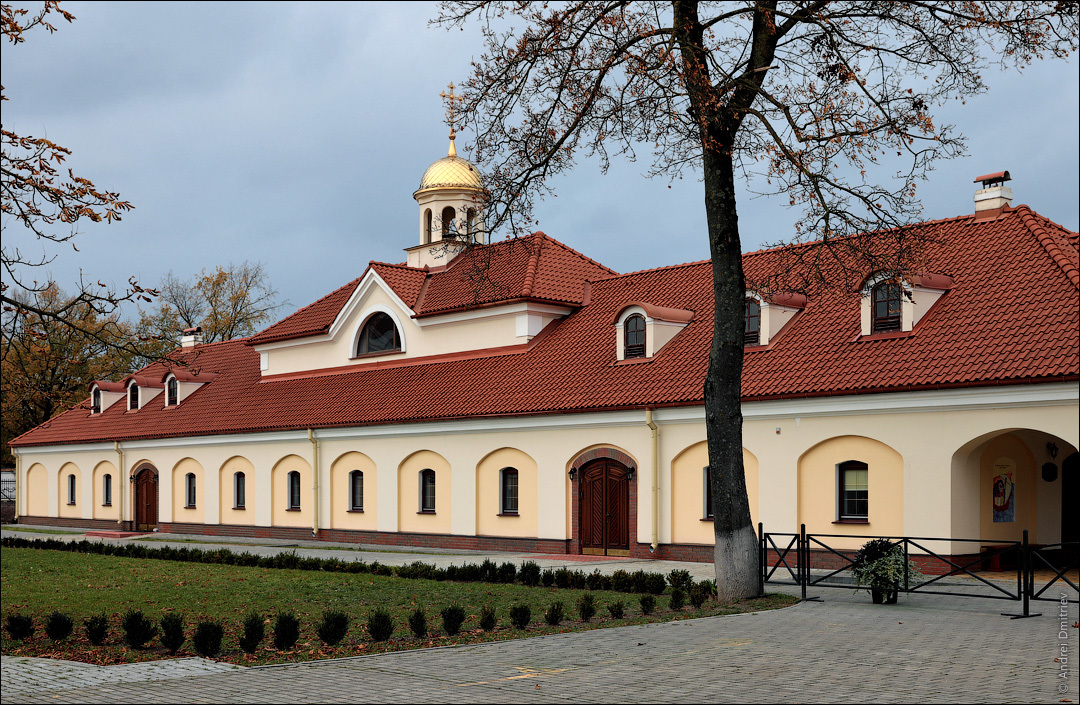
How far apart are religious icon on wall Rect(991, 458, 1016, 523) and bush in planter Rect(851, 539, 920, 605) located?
21.6ft

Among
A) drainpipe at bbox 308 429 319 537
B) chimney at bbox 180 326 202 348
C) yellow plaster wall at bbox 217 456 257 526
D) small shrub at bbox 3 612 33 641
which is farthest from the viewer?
chimney at bbox 180 326 202 348

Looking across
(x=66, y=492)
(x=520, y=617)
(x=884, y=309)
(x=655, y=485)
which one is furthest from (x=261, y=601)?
(x=66, y=492)

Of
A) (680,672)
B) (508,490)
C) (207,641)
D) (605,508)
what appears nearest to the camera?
(680,672)

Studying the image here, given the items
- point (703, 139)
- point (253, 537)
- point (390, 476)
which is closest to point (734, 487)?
point (703, 139)

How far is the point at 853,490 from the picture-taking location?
22625 millimetres

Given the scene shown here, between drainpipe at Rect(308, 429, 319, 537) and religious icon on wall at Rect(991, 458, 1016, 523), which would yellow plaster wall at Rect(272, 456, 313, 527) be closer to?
drainpipe at Rect(308, 429, 319, 537)

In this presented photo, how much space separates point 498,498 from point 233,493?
41.6ft

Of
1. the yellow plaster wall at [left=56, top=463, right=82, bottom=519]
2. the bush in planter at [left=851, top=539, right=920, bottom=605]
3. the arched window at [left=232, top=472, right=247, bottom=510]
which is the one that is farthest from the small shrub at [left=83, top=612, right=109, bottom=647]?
the yellow plaster wall at [left=56, top=463, right=82, bottom=519]

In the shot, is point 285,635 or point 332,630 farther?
point 332,630

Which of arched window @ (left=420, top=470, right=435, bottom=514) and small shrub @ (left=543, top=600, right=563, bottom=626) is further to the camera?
arched window @ (left=420, top=470, right=435, bottom=514)

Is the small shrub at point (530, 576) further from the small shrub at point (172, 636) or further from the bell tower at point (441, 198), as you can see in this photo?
the bell tower at point (441, 198)

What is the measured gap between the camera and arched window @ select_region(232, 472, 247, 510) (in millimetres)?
37406

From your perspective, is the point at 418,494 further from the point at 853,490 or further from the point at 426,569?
the point at 853,490

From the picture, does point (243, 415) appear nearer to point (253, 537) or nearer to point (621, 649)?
point (253, 537)
